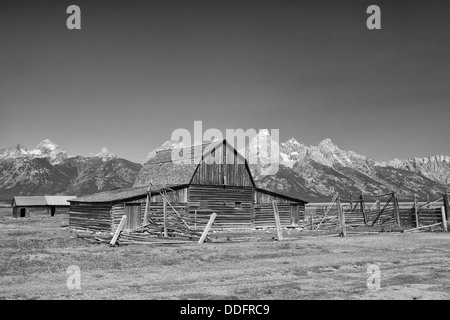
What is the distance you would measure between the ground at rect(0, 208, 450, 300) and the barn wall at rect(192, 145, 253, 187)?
1744cm

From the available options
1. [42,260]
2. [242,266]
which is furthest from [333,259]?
[42,260]

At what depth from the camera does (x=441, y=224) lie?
3391cm

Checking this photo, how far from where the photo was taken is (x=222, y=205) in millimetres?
39750

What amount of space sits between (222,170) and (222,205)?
136 inches

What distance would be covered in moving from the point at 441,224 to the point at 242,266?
25.3 meters

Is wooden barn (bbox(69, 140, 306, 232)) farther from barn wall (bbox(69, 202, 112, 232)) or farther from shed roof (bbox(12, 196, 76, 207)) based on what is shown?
shed roof (bbox(12, 196, 76, 207))

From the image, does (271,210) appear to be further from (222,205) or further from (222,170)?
(222,170)

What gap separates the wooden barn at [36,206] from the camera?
7469cm

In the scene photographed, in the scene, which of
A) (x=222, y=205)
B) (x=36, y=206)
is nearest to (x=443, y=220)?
(x=222, y=205)

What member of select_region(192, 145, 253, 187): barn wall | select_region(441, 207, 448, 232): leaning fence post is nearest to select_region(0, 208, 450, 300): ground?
select_region(441, 207, 448, 232): leaning fence post

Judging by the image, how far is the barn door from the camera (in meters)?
35.3

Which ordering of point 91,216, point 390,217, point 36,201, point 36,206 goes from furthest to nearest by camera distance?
1. point 36,201
2. point 36,206
3. point 91,216
4. point 390,217

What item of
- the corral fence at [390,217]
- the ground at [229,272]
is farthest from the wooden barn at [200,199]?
the ground at [229,272]
